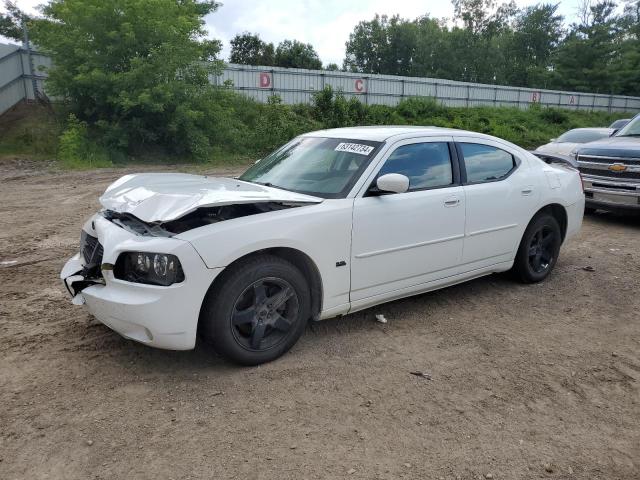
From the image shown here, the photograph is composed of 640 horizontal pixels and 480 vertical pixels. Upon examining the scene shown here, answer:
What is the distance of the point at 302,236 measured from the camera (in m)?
3.59

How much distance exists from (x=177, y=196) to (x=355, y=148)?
1533 millimetres

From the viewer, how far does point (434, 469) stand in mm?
2605

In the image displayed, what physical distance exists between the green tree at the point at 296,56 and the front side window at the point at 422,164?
5243 centimetres

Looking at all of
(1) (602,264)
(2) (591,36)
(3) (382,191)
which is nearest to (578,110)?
(2) (591,36)

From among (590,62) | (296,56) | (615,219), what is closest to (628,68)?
(590,62)

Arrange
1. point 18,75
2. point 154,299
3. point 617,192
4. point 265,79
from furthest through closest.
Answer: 1. point 265,79
2. point 18,75
3. point 617,192
4. point 154,299

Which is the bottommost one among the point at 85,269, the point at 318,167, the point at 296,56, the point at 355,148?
the point at 85,269

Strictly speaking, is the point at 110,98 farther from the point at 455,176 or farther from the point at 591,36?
the point at 591,36

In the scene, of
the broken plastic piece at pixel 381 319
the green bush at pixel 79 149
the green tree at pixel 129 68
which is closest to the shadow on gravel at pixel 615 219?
the broken plastic piece at pixel 381 319

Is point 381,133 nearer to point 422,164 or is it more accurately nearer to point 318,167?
point 422,164

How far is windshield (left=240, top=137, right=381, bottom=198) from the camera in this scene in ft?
13.4

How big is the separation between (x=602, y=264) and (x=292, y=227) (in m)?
4.50

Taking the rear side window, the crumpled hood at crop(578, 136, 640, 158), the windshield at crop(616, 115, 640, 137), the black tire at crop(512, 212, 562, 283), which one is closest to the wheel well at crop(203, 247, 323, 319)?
the rear side window

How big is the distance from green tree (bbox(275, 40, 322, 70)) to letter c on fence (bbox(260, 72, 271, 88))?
1241 inches
